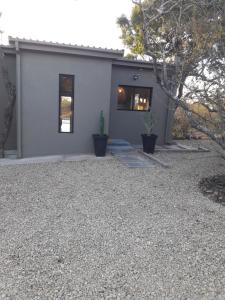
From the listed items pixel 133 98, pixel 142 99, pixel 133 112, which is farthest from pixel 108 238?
pixel 142 99

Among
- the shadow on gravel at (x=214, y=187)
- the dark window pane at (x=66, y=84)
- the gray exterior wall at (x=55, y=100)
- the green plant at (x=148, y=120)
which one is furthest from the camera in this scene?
the green plant at (x=148, y=120)

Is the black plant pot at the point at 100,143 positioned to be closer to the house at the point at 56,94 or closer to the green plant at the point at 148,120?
the house at the point at 56,94

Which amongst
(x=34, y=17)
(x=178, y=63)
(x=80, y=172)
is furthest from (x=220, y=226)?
(x=34, y=17)

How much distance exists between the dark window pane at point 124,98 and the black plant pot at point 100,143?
7.65 ft

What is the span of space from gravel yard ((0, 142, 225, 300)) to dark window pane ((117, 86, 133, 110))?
443 centimetres

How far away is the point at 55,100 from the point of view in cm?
811

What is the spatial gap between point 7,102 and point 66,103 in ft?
6.16

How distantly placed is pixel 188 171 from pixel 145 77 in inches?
179

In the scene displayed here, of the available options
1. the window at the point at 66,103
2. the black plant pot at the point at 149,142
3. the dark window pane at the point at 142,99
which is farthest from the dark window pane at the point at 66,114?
the dark window pane at the point at 142,99

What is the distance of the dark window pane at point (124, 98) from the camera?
32.9 feet

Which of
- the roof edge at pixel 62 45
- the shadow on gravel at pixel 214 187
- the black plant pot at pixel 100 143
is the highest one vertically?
the roof edge at pixel 62 45

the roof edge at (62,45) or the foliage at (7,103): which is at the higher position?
the roof edge at (62,45)

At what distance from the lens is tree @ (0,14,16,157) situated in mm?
7707

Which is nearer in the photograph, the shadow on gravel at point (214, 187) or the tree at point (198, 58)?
the shadow on gravel at point (214, 187)
